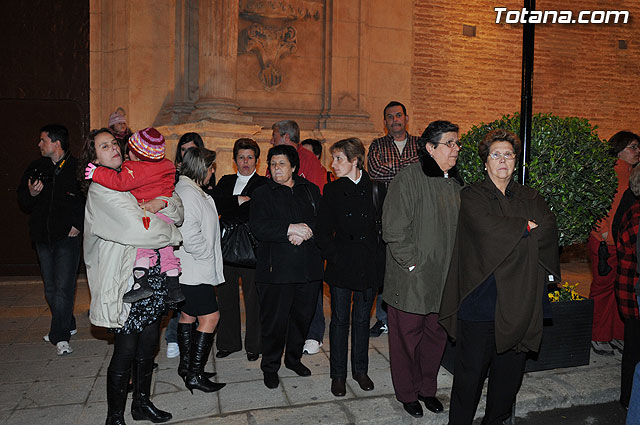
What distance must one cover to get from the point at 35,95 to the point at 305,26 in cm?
472

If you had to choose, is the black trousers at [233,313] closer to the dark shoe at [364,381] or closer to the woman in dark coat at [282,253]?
the woman in dark coat at [282,253]

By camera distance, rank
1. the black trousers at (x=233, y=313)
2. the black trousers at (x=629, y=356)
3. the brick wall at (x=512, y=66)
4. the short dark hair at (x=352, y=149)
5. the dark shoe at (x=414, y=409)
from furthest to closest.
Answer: the brick wall at (x=512, y=66), the black trousers at (x=233, y=313), the short dark hair at (x=352, y=149), the black trousers at (x=629, y=356), the dark shoe at (x=414, y=409)

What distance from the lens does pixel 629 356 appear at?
15.1 feet

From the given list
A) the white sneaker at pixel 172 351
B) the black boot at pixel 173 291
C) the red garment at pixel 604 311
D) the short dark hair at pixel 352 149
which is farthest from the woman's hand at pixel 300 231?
the red garment at pixel 604 311

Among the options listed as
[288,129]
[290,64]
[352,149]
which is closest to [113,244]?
[352,149]

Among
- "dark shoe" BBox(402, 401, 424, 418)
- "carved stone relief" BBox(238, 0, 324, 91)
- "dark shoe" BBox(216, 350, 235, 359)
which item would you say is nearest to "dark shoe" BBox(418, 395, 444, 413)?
"dark shoe" BBox(402, 401, 424, 418)

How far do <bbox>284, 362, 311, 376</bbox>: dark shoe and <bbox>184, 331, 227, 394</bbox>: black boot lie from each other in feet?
2.20

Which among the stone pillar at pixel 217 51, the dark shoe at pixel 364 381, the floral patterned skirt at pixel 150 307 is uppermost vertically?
the stone pillar at pixel 217 51

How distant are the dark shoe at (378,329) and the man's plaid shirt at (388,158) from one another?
1608mm

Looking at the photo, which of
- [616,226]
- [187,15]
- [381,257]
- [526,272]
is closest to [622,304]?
[616,226]

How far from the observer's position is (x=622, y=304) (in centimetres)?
469

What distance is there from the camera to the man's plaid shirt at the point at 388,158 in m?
6.19

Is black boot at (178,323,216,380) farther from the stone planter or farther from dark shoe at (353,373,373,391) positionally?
the stone planter

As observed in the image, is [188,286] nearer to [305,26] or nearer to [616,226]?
A: [616,226]
